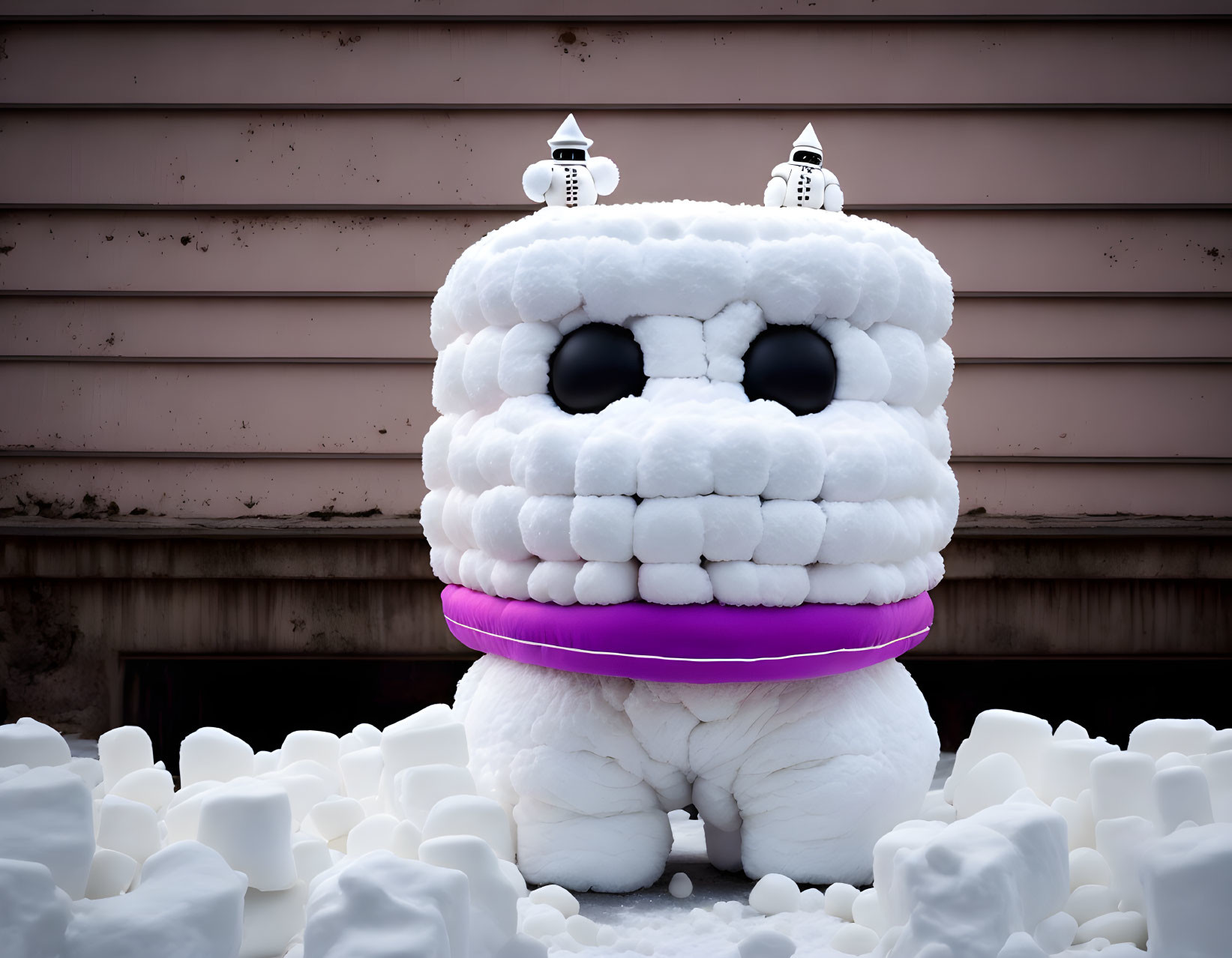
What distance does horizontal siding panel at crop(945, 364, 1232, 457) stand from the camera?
271cm

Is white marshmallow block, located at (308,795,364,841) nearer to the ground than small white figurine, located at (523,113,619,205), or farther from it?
nearer to the ground

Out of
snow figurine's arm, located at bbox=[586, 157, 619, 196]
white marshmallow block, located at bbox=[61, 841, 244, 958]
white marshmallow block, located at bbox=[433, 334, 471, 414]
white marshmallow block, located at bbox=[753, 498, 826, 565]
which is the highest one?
snow figurine's arm, located at bbox=[586, 157, 619, 196]

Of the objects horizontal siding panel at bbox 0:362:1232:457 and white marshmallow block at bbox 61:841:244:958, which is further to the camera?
horizontal siding panel at bbox 0:362:1232:457

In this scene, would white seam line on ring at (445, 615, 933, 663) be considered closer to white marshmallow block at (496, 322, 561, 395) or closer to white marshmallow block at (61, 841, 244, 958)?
white marshmallow block at (496, 322, 561, 395)

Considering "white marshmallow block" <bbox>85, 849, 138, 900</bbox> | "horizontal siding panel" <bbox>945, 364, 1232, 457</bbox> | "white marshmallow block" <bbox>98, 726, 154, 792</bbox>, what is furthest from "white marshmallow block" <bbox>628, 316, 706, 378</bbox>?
"horizontal siding panel" <bbox>945, 364, 1232, 457</bbox>

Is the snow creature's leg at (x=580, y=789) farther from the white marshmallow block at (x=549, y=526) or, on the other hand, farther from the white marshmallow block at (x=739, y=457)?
the white marshmallow block at (x=739, y=457)

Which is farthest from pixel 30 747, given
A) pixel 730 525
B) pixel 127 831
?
pixel 730 525

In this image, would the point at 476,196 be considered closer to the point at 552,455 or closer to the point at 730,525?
the point at 552,455

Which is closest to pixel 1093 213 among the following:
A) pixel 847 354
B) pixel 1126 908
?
pixel 847 354

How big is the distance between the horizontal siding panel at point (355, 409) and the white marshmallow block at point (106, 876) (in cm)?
163

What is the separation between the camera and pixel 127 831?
125cm

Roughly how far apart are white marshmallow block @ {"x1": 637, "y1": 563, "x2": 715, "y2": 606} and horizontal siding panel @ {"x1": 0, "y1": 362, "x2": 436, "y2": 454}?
4.78ft

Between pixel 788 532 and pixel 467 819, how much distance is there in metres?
0.55

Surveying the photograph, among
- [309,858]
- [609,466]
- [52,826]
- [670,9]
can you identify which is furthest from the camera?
[670,9]
